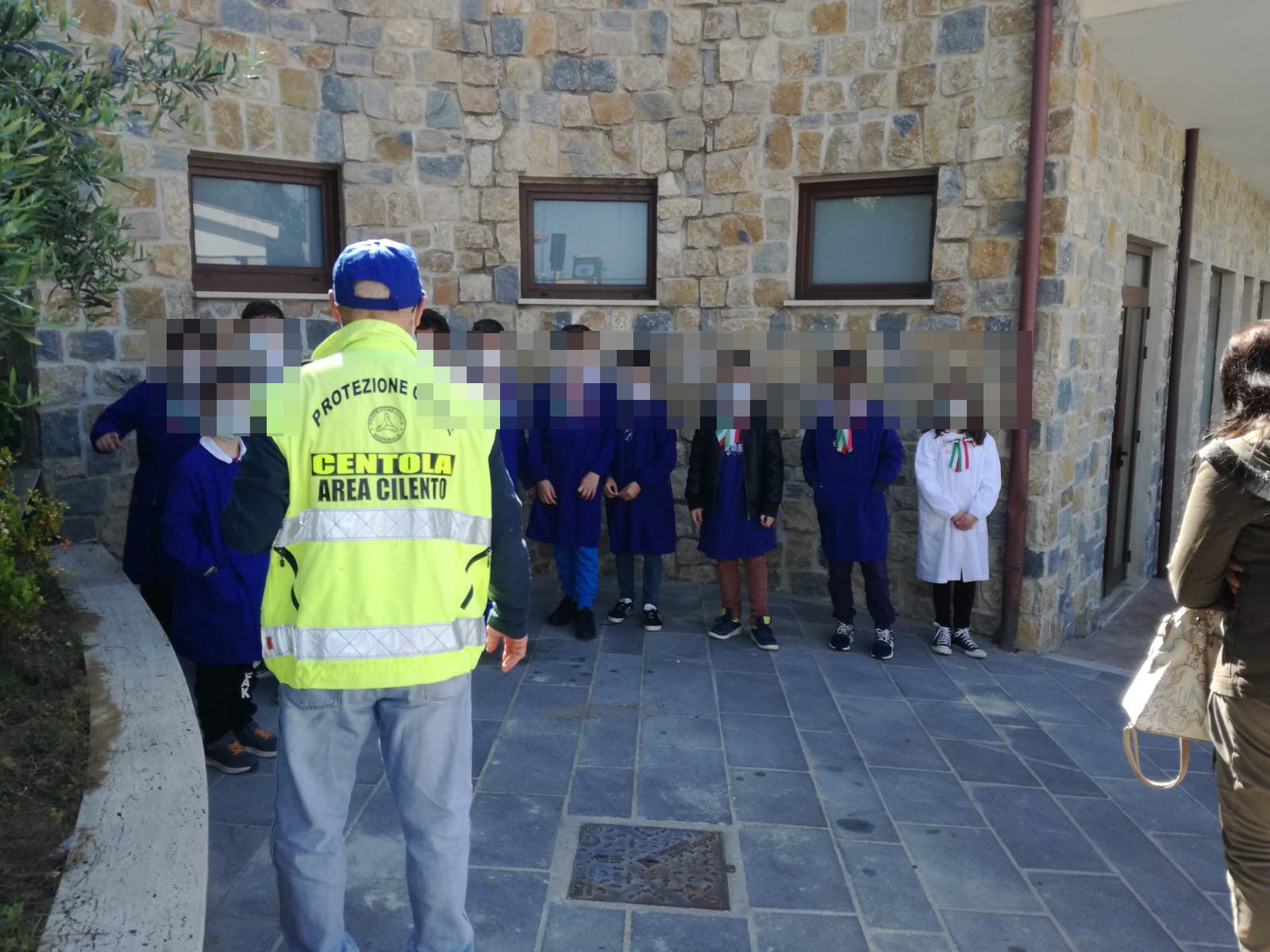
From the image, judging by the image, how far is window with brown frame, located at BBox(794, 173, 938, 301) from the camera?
6.41 metres

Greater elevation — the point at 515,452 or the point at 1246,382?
the point at 1246,382

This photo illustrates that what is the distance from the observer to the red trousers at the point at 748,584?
5.84 m

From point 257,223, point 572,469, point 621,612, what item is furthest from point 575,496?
point 257,223

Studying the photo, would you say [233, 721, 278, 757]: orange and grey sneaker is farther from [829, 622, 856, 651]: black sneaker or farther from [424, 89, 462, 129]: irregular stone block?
[424, 89, 462, 129]: irregular stone block

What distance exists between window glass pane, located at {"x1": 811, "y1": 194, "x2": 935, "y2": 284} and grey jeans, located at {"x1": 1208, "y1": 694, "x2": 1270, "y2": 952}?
4.40 m

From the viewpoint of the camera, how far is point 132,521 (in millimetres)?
4473

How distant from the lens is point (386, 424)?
2279mm

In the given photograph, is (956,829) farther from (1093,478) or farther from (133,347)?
(133,347)

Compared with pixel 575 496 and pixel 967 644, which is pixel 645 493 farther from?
pixel 967 644

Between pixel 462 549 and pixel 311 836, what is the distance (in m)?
0.80

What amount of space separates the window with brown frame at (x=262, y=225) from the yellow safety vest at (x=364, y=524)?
437 cm

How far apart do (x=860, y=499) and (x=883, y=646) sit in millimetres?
912

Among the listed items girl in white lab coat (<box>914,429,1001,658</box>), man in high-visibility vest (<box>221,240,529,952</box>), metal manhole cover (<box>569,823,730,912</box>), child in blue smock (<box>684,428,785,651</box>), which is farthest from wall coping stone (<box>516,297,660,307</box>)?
man in high-visibility vest (<box>221,240,529,952</box>)

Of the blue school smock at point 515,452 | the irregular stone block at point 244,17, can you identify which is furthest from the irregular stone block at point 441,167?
the blue school smock at point 515,452
